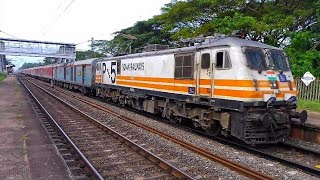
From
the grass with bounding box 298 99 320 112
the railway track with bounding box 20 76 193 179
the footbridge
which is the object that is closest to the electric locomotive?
the railway track with bounding box 20 76 193 179

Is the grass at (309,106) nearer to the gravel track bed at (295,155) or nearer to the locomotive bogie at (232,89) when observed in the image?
the locomotive bogie at (232,89)

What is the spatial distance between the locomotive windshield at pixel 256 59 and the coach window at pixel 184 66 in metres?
2.36

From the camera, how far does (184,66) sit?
507 inches

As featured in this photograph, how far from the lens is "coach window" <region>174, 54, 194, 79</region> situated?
1246 centimetres

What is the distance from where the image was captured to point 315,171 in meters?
8.15

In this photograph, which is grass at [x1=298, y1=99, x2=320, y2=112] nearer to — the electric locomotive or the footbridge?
the electric locomotive

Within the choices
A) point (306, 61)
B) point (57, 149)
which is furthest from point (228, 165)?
point (306, 61)

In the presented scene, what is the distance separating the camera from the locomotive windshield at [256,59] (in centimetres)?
1048

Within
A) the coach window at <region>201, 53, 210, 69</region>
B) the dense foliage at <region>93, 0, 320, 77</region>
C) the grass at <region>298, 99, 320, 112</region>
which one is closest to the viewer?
the coach window at <region>201, 53, 210, 69</region>

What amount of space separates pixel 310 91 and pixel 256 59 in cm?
1024

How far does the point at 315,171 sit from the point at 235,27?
1488 centimetres

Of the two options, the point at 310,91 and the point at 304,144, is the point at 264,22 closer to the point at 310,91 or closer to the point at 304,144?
the point at 310,91

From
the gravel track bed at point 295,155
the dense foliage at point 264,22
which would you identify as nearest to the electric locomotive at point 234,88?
the gravel track bed at point 295,155

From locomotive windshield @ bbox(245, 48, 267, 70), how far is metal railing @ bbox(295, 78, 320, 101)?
9486mm
